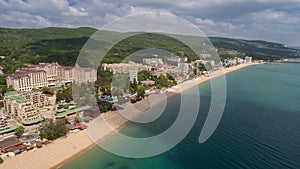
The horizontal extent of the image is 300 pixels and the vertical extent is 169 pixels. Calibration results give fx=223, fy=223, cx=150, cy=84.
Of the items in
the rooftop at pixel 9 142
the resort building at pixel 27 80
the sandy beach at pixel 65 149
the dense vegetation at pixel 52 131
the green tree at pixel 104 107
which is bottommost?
the sandy beach at pixel 65 149

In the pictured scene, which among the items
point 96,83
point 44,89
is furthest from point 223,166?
point 44,89

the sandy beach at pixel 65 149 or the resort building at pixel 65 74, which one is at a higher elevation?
the resort building at pixel 65 74

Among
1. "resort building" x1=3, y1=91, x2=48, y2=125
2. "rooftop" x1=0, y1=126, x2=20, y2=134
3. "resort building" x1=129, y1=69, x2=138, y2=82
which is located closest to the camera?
"rooftop" x1=0, y1=126, x2=20, y2=134

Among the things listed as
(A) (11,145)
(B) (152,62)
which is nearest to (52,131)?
(A) (11,145)

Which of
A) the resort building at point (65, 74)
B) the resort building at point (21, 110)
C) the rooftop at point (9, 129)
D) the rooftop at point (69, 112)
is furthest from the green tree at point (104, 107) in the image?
the resort building at point (65, 74)

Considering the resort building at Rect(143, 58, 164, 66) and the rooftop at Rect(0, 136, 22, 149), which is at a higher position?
the resort building at Rect(143, 58, 164, 66)

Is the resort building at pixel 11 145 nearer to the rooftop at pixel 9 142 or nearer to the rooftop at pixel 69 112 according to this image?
the rooftop at pixel 9 142

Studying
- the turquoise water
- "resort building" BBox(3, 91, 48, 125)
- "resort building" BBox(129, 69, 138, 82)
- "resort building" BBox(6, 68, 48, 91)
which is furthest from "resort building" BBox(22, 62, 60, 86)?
the turquoise water

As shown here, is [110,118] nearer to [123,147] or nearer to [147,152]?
[123,147]

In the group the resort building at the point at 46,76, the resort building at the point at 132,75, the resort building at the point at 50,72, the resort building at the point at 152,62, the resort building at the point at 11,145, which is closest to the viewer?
the resort building at the point at 11,145

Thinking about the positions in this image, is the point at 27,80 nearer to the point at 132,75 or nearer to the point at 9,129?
the point at 9,129

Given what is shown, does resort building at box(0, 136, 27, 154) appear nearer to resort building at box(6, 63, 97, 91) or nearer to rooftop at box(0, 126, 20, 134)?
rooftop at box(0, 126, 20, 134)
